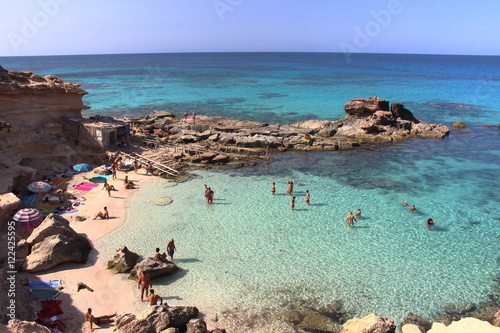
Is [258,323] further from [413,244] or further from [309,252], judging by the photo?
[413,244]

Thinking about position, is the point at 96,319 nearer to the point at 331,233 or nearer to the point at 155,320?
the point at 155,320

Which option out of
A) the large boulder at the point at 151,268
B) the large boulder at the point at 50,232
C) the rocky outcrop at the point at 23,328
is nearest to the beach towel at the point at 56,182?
the large boulder at the point at 50,232

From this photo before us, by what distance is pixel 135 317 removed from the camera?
1142cm

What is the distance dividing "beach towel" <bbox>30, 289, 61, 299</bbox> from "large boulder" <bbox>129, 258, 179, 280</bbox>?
8.86 feet

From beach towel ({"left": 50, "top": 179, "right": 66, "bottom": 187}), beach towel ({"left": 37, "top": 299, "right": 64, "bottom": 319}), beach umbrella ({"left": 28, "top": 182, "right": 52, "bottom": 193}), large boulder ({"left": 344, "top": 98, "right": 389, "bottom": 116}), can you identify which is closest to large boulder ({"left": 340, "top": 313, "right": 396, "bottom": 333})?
beach towel ({"left": 37, "top": 299, "right": 64, "bottom": 319})

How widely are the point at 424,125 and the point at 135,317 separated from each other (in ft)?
124

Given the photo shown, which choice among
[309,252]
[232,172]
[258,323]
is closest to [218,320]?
[258,323]

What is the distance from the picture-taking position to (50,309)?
11.9 metres

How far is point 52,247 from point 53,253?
10.5 inches

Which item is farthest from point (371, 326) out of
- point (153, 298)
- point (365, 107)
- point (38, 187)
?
point (365, 107)

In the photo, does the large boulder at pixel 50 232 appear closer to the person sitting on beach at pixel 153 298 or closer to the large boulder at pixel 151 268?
the large boulder at pixel 151 268

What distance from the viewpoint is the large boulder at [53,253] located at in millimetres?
14328

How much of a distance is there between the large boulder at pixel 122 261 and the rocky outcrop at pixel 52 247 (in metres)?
1.39

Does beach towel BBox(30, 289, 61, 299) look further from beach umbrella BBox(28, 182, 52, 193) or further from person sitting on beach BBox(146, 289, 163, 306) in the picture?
beach umbrella BBox(28, 182, 52, 193)
